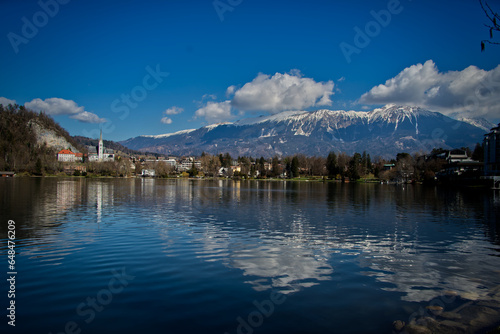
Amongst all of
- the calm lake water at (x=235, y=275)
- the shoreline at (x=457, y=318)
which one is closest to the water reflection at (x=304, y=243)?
the calm lake water at (x=235, y=275)

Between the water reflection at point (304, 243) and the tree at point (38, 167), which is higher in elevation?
the tree at point (38, 167)

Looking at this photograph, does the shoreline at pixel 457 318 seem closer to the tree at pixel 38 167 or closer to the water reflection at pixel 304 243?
the water reflection at pixel 304 243

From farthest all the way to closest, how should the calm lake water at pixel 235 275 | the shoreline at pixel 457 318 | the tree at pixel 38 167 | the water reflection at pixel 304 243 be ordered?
the tree at pixel 38 167 → the water reflection at pixel 304 243 → the calm lake water at pixel 235 275 → the shoreline at pixel 457 318

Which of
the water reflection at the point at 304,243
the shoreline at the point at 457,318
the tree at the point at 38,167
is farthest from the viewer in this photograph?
the tree at the point at 38,167

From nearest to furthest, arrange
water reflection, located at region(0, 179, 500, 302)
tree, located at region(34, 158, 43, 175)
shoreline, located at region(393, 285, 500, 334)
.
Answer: shoreline, located at region(393, 285, 500, 334) → water reflection, located at region(0, 179, 500, 302) → tree, located at region(34, 158, 43, 175)

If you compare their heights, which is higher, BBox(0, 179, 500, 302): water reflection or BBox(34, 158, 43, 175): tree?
BBox(34, 158, 43, 175): tree

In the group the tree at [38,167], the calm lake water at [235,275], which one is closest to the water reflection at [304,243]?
the calm lake water at [235,275]

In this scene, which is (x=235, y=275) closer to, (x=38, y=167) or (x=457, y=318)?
(x=457, y=318)

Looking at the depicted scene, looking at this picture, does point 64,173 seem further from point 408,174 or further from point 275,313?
point 275,313

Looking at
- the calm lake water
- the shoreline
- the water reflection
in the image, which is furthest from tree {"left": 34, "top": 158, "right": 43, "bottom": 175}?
the shoreline

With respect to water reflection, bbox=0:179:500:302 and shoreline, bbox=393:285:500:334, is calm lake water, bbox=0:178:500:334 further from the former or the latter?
shoreline, bbox=393:285:500:334

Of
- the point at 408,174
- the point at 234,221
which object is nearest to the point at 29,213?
the point at 234,221

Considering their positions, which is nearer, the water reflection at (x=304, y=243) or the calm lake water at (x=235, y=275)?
the calm lake water at (x=235, y=275)

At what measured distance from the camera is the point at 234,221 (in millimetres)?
29141
